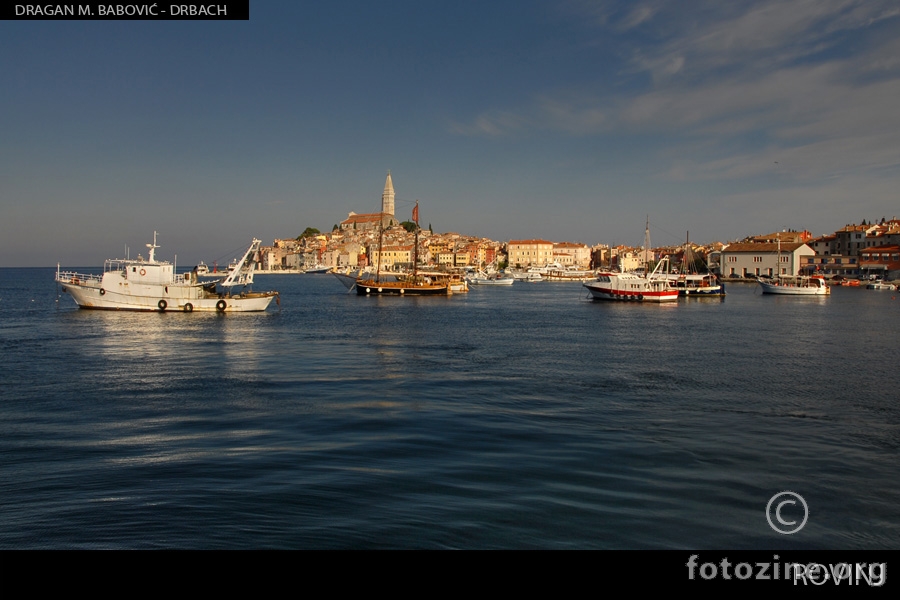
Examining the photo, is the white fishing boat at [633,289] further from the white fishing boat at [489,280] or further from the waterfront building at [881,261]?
the waterfront building at [881,261]

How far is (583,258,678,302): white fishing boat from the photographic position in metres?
51.6

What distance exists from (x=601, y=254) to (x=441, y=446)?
161262 millimetres

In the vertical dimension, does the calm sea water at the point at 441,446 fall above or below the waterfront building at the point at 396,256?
below

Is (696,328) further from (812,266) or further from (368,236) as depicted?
(368,236)

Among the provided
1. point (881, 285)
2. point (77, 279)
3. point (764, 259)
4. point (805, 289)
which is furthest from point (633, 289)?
point (764, 259)

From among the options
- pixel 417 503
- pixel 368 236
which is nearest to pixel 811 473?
pixel 417 503

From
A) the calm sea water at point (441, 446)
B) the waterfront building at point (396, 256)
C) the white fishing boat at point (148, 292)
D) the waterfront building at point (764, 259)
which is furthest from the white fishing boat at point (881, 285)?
the waterfront building at point (396, 256)

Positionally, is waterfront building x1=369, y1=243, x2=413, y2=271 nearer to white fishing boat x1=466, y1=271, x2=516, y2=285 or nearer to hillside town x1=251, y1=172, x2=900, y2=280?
hillside town x1=251, y1=172, x2=900, y2=280

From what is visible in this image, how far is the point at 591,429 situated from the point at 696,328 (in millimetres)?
22800

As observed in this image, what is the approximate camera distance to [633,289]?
2055 inches

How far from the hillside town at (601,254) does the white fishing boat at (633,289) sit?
5439 millimetres

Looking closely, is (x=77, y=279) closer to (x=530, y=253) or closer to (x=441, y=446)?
(x=441, y=446)

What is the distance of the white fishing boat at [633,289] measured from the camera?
5156 centimetres
